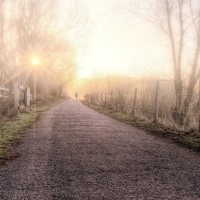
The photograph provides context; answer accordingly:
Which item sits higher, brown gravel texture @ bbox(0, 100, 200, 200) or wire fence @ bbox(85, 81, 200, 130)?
wire fence @ bbox(85, 81, 200, 130)

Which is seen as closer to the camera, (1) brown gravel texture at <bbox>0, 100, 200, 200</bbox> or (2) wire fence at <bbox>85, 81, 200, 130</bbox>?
(1) brown gravel texture at <bbox>0, 100, 200, 200</bbox>

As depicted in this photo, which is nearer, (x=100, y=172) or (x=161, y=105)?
(x=100, y=172)

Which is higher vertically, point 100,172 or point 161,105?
point 161,105

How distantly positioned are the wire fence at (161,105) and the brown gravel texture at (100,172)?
3.11m

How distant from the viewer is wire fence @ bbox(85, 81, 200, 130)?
8320mm

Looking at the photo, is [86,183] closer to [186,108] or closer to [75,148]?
[75,148]

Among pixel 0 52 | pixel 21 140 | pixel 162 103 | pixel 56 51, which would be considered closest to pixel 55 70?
pixel 56 51

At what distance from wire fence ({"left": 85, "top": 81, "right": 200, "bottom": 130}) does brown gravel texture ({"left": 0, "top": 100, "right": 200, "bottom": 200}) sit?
123 inches

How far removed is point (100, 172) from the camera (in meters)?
3.48

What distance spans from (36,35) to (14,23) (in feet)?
5.92

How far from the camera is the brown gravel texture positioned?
2.76m

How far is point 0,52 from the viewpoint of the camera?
13.5 meters

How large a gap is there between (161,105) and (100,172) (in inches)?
276

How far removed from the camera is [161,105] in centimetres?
991
